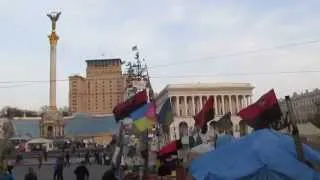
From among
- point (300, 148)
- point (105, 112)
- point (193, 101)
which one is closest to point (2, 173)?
point (300, 148)

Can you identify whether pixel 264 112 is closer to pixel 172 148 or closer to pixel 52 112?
pixel 172 148

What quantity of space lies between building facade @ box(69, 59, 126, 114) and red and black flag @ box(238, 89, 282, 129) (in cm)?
5631

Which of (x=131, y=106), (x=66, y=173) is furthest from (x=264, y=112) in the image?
(x=66, y=173)

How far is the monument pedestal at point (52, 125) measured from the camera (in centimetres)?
8025

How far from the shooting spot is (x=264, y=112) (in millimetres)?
8969

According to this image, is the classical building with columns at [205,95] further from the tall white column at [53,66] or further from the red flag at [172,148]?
the red flag at [172,148]

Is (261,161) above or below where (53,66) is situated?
below

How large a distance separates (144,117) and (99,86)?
71.6m

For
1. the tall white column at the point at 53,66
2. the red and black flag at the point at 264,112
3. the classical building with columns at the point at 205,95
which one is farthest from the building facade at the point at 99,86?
the red and black flag at the point at 264,112

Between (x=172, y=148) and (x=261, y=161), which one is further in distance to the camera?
(x=172, y=148)

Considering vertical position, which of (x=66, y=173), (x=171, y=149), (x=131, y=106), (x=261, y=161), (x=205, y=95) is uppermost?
(x=205, y=95)

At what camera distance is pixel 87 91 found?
297 feet

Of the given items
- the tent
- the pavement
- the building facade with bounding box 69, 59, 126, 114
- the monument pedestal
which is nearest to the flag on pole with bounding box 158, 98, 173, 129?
the pavement

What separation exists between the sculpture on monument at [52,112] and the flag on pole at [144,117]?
64442 mm
